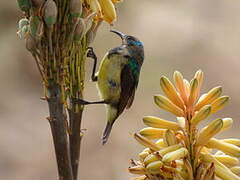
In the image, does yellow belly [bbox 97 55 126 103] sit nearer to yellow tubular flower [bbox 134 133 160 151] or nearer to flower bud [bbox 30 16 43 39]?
yellow tubular flower [bbox 134 133 160 151]

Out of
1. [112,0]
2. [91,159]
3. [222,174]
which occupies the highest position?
[112,0]

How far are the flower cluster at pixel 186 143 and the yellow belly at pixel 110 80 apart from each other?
590mm

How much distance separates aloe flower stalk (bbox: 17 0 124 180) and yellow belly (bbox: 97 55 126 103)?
0.68 meters

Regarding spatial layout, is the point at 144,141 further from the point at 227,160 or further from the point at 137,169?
the point at 227,160

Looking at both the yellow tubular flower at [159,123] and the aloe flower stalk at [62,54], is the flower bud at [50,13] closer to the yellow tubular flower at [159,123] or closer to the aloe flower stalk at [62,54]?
the aloe flower stalk at [62,54]

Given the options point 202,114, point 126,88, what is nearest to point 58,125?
point 202,114

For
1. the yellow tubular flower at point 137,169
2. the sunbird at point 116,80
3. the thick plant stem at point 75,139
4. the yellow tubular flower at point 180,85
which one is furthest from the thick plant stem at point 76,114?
the sunbird at point 116,80

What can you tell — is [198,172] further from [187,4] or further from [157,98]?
[187,4]

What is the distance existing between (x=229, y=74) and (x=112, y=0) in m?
6.77

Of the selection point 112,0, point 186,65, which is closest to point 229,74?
point 186,65

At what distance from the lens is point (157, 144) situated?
135cm

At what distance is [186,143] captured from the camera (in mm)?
1317

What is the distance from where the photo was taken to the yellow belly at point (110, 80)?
6.63 ft

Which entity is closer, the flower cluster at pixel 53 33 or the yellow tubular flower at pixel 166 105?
the flower cluster at pixel 53 33
